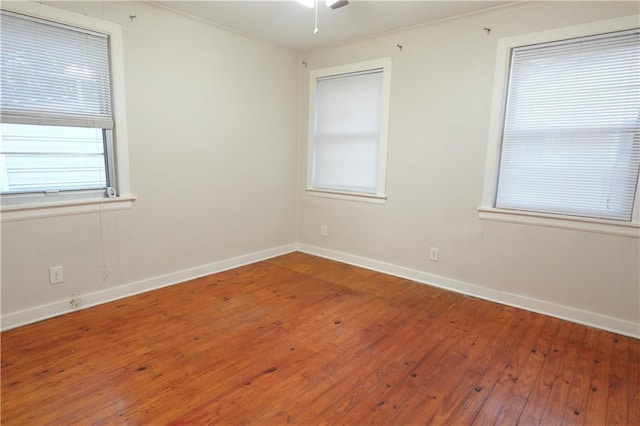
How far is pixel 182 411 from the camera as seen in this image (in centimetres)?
173

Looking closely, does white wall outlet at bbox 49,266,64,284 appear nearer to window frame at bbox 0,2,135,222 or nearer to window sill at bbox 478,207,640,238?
window frame at bbox 0,2,135,222

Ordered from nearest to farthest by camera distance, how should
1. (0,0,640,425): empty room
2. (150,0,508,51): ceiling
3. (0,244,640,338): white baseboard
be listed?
1. (0,0,640,425): empty room
2. (0,244,640,338): white baseboard
3. (150,0,508,51): ceiling

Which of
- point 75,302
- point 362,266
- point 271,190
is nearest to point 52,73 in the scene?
point 75,302

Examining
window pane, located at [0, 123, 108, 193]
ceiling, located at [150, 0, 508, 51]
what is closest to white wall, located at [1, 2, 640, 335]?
ceiling, located at [150, 0, 508, 51]

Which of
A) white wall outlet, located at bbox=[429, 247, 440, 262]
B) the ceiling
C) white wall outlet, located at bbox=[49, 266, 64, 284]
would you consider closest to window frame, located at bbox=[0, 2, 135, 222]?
white wall outlet, located at bbox=[49, 266, 64, 284]

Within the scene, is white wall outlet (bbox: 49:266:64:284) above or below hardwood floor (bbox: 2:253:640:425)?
above

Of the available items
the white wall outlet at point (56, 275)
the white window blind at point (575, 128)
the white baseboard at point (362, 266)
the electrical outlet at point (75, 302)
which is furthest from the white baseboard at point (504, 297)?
the white wall outlet at point (56, 275)

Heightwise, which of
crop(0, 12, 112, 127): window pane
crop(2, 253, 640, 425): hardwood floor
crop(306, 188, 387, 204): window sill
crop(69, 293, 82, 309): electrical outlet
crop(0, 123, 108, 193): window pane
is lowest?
crop(2, 253, 640, 425): hardwood floor

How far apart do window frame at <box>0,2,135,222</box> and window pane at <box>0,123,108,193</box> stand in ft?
0.21

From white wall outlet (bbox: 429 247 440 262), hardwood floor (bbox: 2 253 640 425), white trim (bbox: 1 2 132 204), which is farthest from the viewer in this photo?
white wall outlet (bbox: 429 247 440 262)

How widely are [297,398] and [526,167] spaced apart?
2536mm

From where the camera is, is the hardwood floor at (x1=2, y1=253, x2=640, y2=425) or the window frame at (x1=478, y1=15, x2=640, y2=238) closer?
the hardwood floor at (x1=2, y1=253, x2=640, y2=425)

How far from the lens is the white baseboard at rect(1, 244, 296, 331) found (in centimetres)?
252

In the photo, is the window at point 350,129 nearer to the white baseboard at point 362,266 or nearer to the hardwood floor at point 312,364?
the white baseboard at point 362,266
